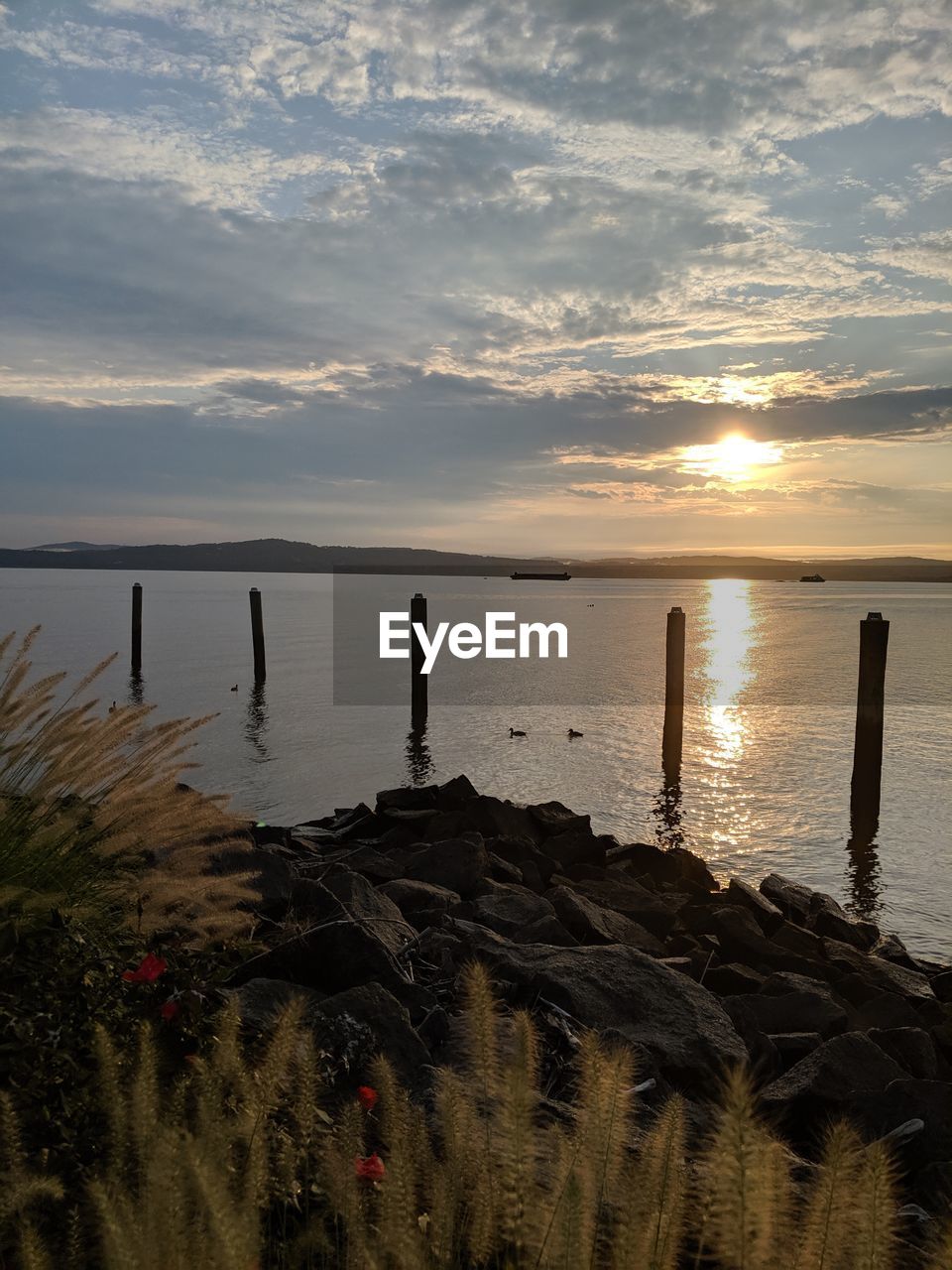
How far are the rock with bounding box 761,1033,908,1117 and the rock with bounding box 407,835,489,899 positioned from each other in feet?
11.7

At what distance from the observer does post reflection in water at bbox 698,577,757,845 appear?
1641 cm

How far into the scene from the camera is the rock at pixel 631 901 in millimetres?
8547

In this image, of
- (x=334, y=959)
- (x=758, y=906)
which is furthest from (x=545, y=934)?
(x=758, y=906)

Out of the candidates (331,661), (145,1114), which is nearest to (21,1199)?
(145,1114)

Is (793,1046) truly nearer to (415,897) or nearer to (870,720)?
(415,897)

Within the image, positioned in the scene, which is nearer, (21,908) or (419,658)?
(21,908)

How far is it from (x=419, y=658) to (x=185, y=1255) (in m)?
22.2

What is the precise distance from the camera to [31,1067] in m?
2.92

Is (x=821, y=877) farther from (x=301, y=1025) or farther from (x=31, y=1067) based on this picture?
(x=31, y=1067)

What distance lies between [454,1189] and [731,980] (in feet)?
16.6

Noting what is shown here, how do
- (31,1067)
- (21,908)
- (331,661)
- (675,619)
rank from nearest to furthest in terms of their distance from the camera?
(31,1067) < (21,908) < (675,619) < (331,661)

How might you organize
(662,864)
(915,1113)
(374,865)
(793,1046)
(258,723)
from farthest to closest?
(258,723) < (662,864) < (374,865) < (793,1046) < (915,1113)

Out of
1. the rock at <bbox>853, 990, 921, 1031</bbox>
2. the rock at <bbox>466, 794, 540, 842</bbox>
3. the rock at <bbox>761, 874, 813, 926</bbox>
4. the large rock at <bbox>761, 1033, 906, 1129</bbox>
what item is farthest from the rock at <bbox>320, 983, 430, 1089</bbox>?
the rock at <bbox>466, 794, 540, 842</bbox>

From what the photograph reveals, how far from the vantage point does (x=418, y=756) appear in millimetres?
21375
